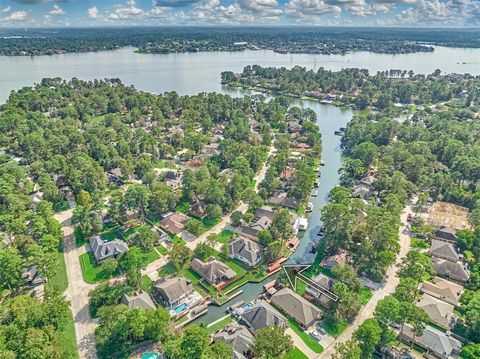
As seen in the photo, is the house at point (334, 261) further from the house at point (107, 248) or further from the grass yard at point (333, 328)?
the house at point (107, 248)

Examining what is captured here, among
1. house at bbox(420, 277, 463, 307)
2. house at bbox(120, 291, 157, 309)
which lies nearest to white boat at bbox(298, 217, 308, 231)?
house at bbox(420, 277, 463, 307)

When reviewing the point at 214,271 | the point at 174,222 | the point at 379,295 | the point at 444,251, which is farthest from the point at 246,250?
the point at 444,251

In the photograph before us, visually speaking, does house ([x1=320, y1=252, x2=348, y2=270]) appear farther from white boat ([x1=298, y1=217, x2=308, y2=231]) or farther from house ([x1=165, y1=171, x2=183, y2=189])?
house ([x1=165, y1=171, x2=183, y2=189])

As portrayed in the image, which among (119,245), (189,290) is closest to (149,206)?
(119,245)

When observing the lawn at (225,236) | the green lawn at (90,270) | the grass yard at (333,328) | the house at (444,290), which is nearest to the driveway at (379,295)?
the grass yard at (333,328)

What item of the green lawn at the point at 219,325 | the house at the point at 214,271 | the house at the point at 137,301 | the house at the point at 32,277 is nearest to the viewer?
the green lawn at the point at 219,325

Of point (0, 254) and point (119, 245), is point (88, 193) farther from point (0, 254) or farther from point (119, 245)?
point (0, 254)
